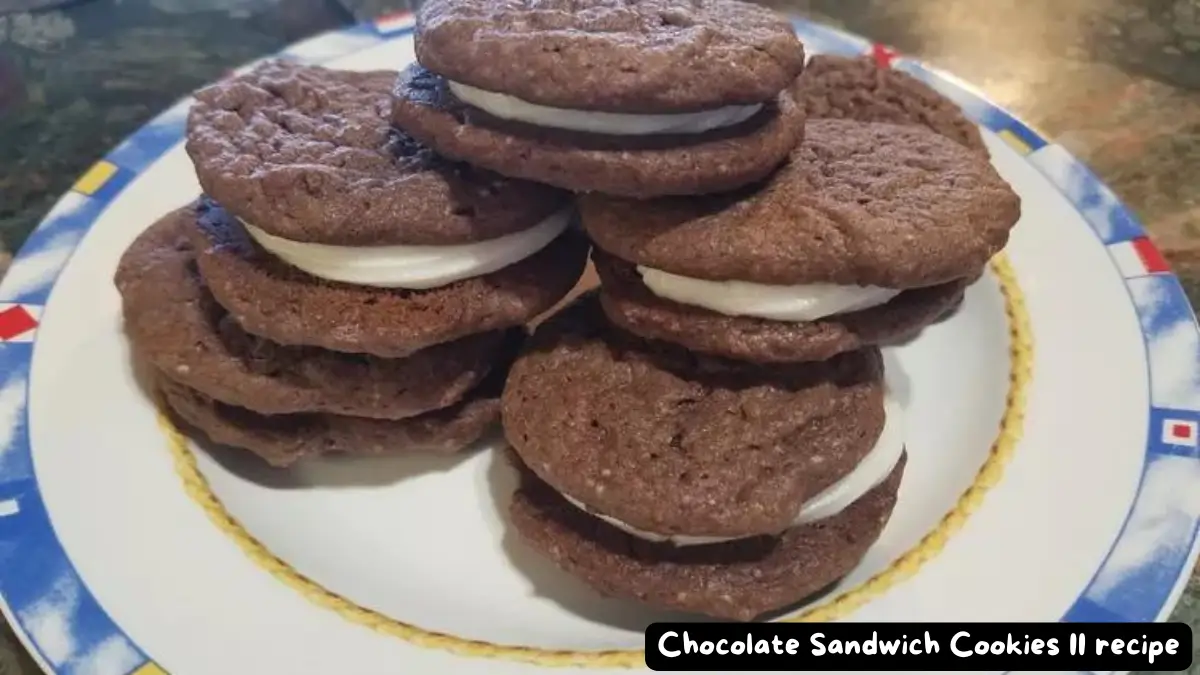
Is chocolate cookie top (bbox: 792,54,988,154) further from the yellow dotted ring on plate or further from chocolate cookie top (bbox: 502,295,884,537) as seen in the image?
chocolate cookie top (bbox: 502,295,884,537)

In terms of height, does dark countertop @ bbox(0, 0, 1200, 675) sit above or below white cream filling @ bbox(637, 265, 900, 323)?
below

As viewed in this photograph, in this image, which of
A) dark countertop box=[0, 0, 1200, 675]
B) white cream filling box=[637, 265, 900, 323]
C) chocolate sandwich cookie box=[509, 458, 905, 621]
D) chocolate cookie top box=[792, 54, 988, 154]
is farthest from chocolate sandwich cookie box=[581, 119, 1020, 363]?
dark countertop box=[0, 0, 1200, 675]

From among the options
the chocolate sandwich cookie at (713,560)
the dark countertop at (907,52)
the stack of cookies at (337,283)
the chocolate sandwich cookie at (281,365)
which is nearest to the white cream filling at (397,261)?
the stack of cookies at (337,283)

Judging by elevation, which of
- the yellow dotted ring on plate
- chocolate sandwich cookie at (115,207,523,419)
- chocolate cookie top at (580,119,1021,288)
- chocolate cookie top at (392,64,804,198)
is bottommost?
the yellow dotted ring on plate

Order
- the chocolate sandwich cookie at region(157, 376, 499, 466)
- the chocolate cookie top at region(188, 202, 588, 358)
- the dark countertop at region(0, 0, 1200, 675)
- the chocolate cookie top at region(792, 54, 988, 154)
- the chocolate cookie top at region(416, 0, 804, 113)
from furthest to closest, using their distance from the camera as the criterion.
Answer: the dark countertop at region(0, 0, 1200, 675) → the chocolate cookie top at region(792, 54, 988, 154) → the chocolate sandwich cookie at region(157, 376, 499, 466) → the chocolate cookie top at region(188, 202, 588, 358) → the chocolate cookie top at region(416, 0, 804, 113)

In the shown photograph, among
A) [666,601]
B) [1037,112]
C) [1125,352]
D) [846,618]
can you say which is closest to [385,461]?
[666,601]

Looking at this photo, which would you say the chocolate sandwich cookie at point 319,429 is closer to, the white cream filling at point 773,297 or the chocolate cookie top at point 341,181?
the chocolate cookie top at point 341,181
